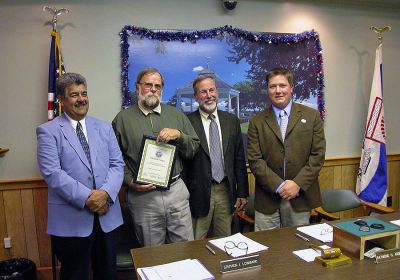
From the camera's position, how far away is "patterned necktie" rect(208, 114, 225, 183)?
2457mm

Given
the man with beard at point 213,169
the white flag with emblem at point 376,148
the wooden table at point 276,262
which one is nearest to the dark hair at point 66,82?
the man with beard at point 213,169

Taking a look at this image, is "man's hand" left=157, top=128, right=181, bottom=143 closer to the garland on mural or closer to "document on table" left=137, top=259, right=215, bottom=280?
"document on table" left=137, top=259, right=215, bottom=280

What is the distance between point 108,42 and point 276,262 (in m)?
2.39

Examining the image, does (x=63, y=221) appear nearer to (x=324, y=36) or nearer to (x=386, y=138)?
(x=324, y=36)

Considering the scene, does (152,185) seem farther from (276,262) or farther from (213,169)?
(276,262)

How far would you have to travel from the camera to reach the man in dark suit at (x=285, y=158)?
7.56ft

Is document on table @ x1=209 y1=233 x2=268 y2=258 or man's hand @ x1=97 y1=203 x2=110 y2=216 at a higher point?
man's hand @ x1=97 y1=203 x2=110 y2=216

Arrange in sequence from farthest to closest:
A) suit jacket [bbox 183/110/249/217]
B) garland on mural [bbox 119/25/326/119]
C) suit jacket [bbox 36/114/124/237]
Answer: garland on mural [bbox 119/25/326/119]
suit jacket [bbox 183/110/249/217]
suit jacket [bbox 36/114/124/237]

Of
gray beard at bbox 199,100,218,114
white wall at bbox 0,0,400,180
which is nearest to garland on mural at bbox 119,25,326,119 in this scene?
white wall at bbox 0,0,400,180

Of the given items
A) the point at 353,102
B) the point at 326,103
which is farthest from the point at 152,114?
the point at 353,102

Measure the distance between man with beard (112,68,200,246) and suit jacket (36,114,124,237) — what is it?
17 cm

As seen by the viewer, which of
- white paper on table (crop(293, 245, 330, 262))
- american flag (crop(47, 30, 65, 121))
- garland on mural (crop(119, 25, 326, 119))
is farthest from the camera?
garland on mural (crop(119, 25, 326, 119))

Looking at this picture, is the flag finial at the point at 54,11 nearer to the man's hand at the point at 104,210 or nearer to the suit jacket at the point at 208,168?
the suit jacket at the point at 208,168

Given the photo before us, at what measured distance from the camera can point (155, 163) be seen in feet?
7.18
